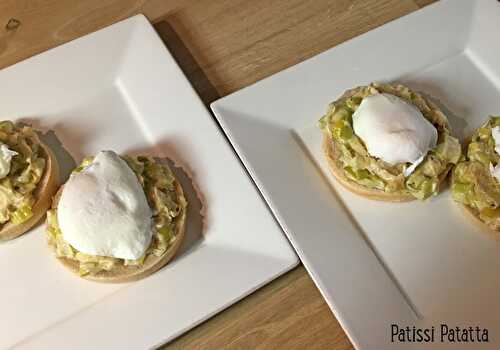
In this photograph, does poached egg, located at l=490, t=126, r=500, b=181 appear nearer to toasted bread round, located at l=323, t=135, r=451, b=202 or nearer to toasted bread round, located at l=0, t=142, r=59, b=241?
toasted bread round, located at l=323, t=135, r=451, b=202

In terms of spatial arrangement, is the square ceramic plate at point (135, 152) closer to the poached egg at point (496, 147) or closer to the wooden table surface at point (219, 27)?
the wooden table surface at point (219, 27)

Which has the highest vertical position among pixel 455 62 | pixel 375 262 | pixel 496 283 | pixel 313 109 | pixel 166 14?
pixel 166 14

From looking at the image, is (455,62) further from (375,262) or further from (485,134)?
(375,262)

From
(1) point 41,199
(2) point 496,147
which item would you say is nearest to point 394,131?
(2) point 496,147

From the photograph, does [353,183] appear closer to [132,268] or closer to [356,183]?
[356,183]

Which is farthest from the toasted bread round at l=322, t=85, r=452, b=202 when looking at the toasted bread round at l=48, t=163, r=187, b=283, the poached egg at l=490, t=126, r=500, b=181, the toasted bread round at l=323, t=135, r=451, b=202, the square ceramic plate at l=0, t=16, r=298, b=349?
the toasted bread round at l=48, t=163, r=187, b=283

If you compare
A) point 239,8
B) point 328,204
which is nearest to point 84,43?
point 239,8

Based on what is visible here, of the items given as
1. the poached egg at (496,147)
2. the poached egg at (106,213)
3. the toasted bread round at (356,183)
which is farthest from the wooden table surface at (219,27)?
the poached egg at (496,147)
